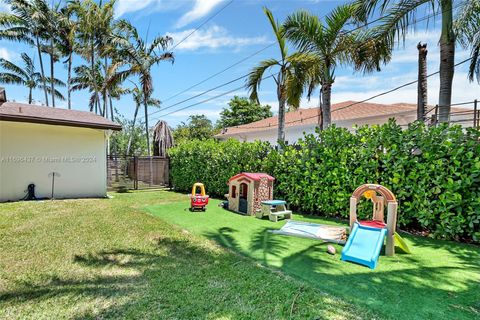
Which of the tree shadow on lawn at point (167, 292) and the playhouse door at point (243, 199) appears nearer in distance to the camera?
the tree shadow on lawn at point (167, 292)

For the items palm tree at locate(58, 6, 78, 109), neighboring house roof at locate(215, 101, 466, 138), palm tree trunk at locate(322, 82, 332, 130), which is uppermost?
palm tree at locate(58, 6, 78, 109)

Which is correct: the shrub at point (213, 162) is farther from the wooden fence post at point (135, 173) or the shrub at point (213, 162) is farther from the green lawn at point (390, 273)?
the green lawn at point (390, 273)

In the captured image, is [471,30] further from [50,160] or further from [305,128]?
[50,160]

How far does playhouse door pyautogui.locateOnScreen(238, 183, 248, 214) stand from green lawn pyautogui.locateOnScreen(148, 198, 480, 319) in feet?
5.65

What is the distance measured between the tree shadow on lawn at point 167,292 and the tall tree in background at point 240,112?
2941 centimetres

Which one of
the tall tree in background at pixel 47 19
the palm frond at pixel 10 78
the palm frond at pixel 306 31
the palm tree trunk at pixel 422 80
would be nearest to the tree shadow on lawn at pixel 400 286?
the palm tree trunk at pixel 422 80

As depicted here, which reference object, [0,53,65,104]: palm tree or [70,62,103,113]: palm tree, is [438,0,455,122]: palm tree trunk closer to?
[70,62,103,113]: palm tree

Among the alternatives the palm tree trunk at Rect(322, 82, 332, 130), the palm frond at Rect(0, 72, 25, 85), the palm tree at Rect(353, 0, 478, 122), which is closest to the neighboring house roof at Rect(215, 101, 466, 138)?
the palm tree trunk at Rect(322, 82, 332, 130)

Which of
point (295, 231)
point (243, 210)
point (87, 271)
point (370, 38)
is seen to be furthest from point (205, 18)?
point (87, 271)

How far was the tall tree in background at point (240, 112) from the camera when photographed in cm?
3238

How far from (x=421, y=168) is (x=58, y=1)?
73.9 ft

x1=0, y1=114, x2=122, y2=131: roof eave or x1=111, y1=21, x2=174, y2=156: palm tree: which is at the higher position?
x1=111, y1=21, x2=174, y2=156: palm tree

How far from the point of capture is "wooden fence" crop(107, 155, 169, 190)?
1313cm

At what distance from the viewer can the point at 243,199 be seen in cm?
734
